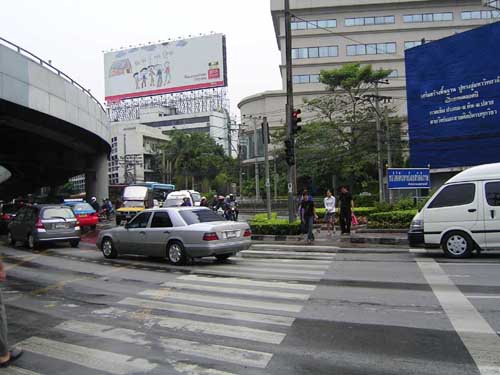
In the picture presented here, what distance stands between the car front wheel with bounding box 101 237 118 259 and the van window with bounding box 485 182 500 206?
33.5ft

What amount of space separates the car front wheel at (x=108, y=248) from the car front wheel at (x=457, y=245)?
9.15 m

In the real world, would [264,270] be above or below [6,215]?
below

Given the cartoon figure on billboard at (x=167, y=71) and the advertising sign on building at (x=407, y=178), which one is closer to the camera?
the advertising sign on building at (x=407, y=178)

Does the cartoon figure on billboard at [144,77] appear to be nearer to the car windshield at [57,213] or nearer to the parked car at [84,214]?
the parked car at [84,214]

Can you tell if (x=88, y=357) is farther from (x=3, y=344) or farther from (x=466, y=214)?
(x=466, y=214)

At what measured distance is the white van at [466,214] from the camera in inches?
488

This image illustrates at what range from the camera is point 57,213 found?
19.0 metres

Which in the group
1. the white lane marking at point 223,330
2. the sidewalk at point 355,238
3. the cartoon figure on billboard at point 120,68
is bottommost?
the white lane marking at point 223,330

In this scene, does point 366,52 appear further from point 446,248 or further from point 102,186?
point 446,248

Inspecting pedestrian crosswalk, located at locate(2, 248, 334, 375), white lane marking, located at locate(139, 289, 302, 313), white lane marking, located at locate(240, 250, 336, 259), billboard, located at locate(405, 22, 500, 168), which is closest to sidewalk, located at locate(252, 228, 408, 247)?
white lane marking, located at locate(240, 250, 336, 259)

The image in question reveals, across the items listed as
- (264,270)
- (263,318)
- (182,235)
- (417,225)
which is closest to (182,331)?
(263,318)

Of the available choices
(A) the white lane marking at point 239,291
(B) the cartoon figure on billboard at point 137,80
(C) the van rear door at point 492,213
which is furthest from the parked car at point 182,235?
(B) the cartoon figure on billboard at point 137,80

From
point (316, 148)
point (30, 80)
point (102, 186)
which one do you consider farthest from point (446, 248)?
point (316, 148)

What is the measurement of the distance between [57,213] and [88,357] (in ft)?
47.0
